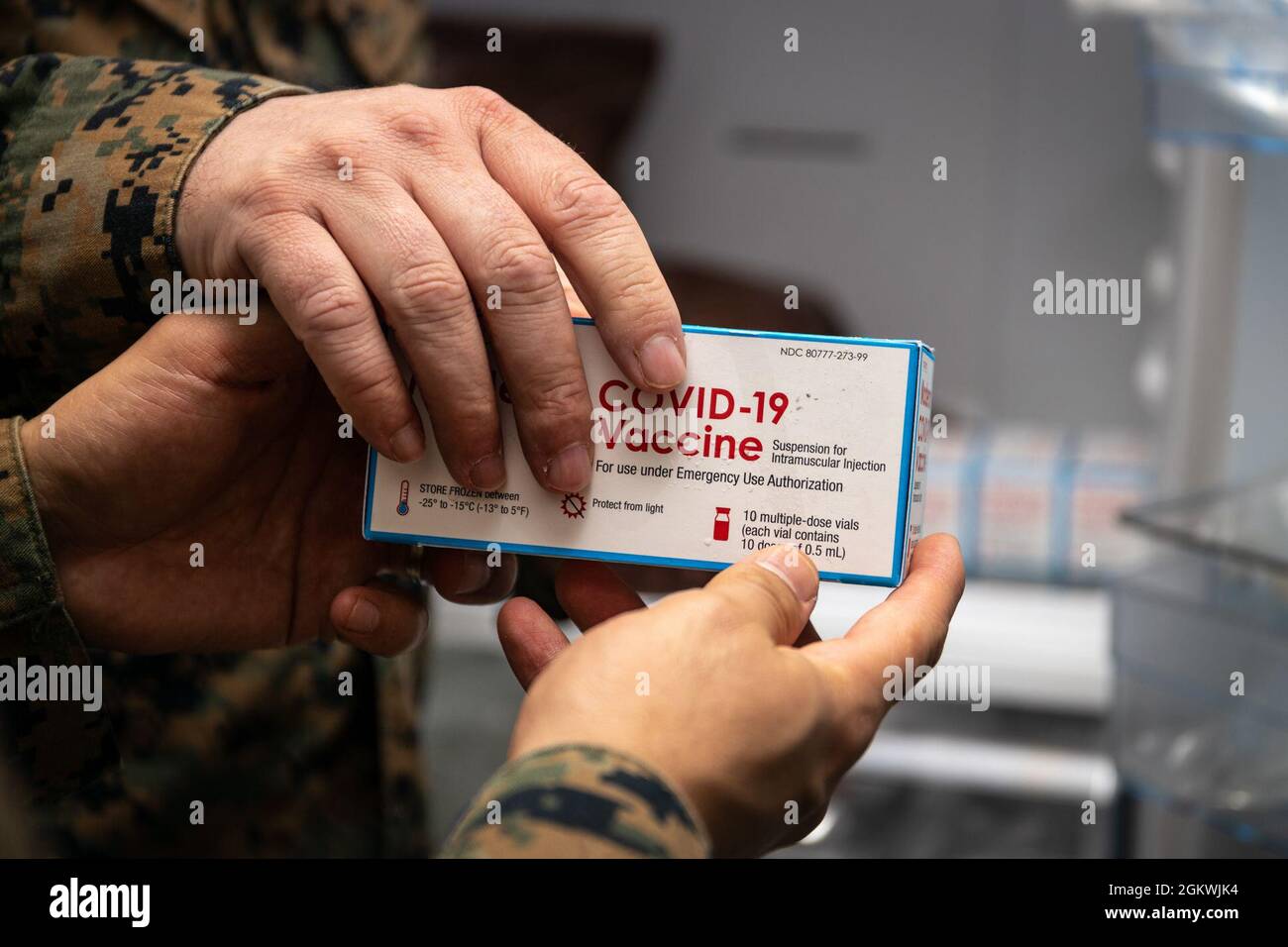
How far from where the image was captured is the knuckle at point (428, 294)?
552 millimetres

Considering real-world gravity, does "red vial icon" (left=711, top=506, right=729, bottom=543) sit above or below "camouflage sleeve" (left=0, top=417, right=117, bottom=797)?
above

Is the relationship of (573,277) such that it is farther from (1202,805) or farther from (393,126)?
(1202,805)

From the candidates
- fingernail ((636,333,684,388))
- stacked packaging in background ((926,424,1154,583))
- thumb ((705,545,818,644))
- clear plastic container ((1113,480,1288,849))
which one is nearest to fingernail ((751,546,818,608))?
thumb ((705,545,818,644))

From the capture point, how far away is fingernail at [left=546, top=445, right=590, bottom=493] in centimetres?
62

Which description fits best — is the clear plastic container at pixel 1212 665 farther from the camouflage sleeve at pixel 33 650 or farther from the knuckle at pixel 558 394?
the camouflage sleeve at pixel 33 650

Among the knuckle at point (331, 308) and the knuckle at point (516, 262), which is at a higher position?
the knuckle at point (516, 262)

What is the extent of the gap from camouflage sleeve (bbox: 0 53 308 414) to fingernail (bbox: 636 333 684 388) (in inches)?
11.2

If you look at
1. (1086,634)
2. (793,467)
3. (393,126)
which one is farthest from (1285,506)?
(393,126)

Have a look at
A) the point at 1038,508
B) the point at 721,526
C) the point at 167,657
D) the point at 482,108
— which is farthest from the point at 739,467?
the point at 1038,508

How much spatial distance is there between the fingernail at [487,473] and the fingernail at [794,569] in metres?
0.17

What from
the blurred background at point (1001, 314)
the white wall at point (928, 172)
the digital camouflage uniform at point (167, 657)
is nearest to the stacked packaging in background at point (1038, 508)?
the blurred background at point (1001, 314)

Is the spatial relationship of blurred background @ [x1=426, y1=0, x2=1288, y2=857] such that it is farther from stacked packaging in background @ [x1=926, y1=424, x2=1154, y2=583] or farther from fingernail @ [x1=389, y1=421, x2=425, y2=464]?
fingernail @ [x1=389, y1=421, x2=425, y2=464]

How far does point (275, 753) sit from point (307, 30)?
0.65 metres

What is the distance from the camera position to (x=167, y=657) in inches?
34.3
